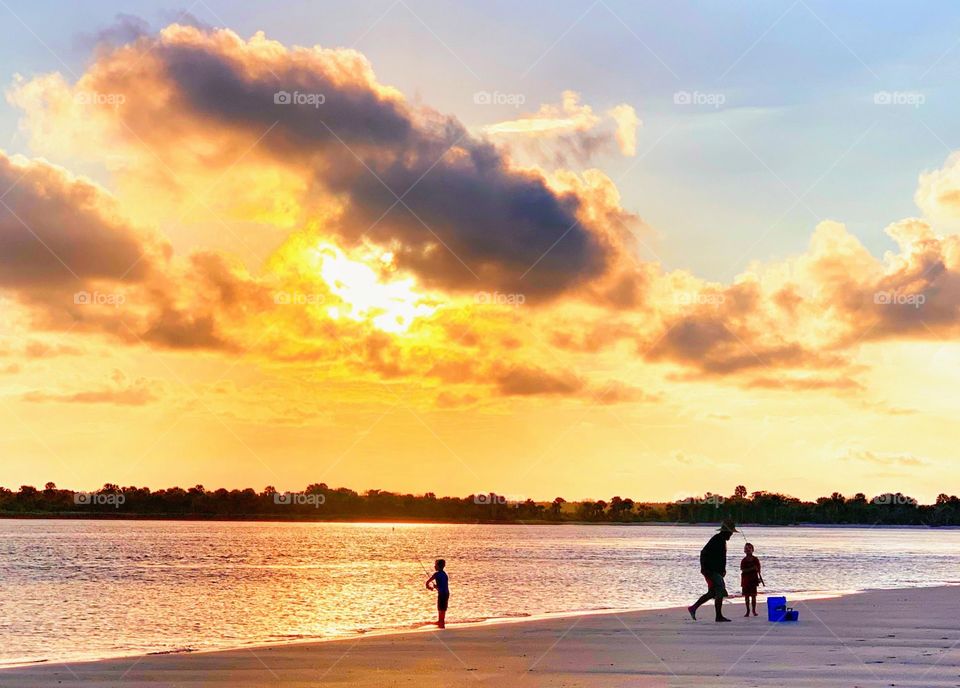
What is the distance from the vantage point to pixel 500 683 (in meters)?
20.6

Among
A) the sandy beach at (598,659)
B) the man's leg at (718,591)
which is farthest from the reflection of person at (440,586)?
the man's leg at (718,591)

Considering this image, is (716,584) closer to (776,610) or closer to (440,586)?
(776,610)

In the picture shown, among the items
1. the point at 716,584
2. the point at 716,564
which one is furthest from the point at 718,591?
the point at 716,564

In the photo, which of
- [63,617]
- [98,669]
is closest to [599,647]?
[98,669]

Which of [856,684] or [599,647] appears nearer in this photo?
[856,684]

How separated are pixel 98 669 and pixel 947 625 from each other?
872 inches

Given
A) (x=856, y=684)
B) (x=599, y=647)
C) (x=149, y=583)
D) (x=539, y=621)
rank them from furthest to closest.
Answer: (x=149, y=583), (x=539, y=621), (x=599, y=647), (x=856, y=684)

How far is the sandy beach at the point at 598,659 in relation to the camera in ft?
68.2

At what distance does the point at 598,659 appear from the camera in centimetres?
2439

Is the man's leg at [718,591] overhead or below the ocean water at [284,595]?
overhead

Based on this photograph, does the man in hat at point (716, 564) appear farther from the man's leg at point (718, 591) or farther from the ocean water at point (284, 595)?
the ocean water at point (284, 595)

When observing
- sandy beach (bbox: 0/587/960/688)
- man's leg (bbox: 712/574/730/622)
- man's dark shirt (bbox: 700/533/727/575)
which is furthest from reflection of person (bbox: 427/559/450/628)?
man's leg (bbox: 712/574/730/622)

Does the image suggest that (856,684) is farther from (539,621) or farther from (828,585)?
(828,585)

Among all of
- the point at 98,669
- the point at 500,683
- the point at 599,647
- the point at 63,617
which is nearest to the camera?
the point at 500,683
